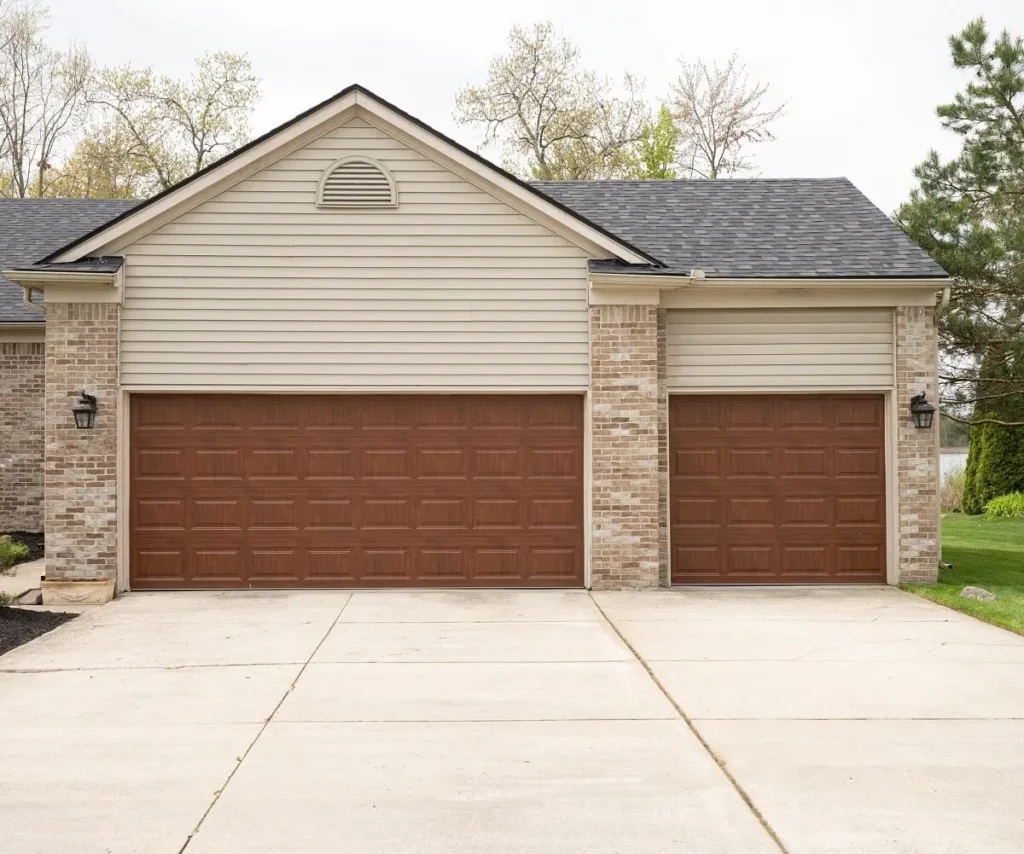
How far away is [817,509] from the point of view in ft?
43.7

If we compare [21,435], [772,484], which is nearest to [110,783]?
[772,484]

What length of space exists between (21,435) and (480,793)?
13.2 meters

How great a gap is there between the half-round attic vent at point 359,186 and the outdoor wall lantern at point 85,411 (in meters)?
3.59

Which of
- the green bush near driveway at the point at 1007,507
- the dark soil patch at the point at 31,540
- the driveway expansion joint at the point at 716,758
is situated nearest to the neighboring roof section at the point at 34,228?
the dark soil patch at the point at 31,540

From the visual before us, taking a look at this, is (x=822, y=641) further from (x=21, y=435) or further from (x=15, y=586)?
(x=21, y=435)

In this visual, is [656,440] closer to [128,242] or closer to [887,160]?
[128,242]

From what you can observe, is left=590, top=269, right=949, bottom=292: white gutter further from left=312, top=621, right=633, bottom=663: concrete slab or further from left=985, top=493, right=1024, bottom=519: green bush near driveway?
left=985, top=493, right=1024, bottom=519: green bush near driveway

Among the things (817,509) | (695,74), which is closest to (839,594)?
(817,509)

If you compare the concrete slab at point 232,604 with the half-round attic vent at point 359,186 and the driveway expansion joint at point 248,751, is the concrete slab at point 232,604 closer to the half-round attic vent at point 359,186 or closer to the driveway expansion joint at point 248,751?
the driveway expansion joint at point 248,751

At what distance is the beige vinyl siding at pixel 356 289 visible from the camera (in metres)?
12.7

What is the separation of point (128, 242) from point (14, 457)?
551 centimetres

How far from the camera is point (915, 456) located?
13148 millimetres

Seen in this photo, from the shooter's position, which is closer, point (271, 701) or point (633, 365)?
point (271, 701)

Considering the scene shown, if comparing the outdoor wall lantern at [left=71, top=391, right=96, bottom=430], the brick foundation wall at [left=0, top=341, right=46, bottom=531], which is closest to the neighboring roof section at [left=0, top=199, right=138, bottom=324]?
the brick foundation wall at [left=0, top=341, right=46, bottom=531]
